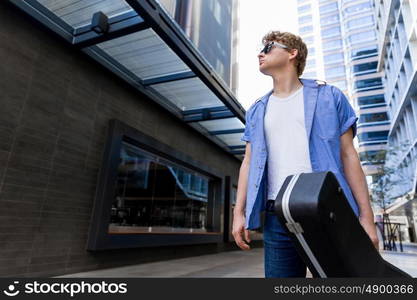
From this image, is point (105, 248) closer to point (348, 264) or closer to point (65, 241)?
point (65, 241)

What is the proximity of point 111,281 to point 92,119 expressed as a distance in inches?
166

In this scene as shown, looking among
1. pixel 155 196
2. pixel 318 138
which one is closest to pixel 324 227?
pixel 318 138

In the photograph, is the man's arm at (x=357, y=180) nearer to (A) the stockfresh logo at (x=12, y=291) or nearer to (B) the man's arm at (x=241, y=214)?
(B) the man's arm at (x=241, y=214)

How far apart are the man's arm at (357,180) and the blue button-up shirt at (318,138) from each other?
3cm

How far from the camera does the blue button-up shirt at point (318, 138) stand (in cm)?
114

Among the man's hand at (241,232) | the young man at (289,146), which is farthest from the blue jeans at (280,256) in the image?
the man's hand at (241,232)

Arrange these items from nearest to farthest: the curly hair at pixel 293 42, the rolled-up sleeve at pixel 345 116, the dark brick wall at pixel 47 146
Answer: the rolled-up sleeve at pixel 345 116
the curly hair at pixel 293 42
the dark brick wall at pixel 47 146

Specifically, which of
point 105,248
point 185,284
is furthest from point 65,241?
point 185,284

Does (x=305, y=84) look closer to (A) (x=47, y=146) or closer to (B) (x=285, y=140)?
(B) (x=285, y=140)

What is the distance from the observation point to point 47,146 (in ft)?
13.7

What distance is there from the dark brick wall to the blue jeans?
12.6 ft

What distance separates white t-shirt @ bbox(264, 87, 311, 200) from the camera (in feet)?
3.99

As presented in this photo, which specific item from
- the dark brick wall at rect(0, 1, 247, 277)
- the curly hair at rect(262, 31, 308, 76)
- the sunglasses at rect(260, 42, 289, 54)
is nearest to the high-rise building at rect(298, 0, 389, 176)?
the dark brick wall at rect(0, 1, 247, 277)

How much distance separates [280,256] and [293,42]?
1.11 meters
